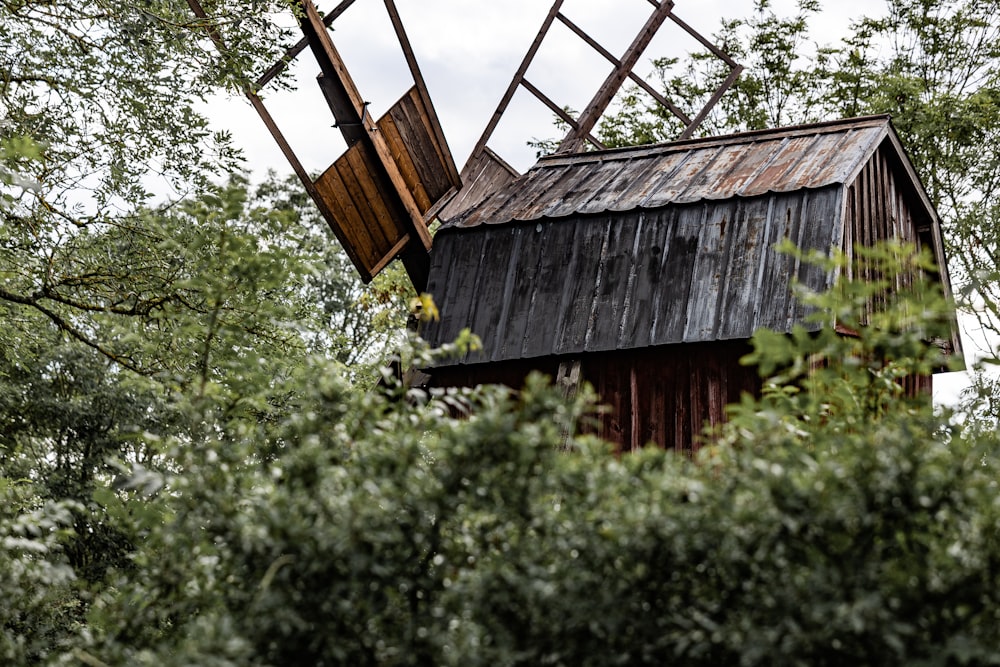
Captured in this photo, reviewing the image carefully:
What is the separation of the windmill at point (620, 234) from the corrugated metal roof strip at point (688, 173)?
0.11ft

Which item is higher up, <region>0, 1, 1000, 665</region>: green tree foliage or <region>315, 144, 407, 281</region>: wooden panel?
<region>315, 144, 407, 281</region>: wooden panel

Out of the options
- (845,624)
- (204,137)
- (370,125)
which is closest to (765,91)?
(370,125)

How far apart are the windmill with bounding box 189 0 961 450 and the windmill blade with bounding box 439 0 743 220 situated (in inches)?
1.8

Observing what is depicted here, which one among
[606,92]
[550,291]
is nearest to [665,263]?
[550,291]

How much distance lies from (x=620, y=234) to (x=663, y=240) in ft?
1.82

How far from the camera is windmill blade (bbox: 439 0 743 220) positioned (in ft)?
48.8

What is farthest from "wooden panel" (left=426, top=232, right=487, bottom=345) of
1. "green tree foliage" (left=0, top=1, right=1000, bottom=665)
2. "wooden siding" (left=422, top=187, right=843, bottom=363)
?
"green tree foliage" (left=0, top=1, right=1000, bottom=665)

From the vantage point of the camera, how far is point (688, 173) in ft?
42.1

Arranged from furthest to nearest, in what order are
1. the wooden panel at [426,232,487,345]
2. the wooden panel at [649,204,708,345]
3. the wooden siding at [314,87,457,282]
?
1. the wooden siding at [314,87,457,282]
2. the wooden panel at [426,232,487,345]
3. the wooden panel at [649,204,708,345]

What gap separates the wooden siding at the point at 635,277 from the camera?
10906 millimetres

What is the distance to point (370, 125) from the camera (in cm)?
1372

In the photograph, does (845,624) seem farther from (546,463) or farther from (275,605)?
(275,605)

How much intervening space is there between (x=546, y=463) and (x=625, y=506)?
1.41ft

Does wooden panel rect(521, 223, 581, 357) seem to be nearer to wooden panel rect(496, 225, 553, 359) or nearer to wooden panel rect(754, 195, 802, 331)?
wooden panel rect(496, 225, 553, 359)
